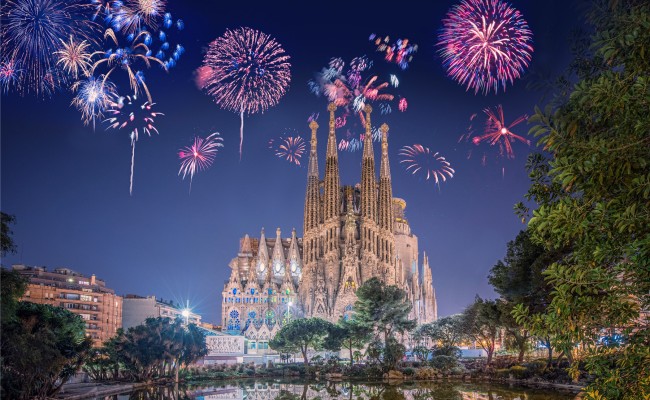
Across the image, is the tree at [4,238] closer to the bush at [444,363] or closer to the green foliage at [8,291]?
the green foliage at [8,291]

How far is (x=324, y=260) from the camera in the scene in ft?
404

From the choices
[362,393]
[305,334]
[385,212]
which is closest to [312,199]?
[385,212]

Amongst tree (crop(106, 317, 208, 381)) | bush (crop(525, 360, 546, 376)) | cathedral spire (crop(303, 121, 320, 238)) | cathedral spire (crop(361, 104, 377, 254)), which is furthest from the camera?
cathedral spire (crop(303, 121, 320, 238))

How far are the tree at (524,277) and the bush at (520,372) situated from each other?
25.7 ft

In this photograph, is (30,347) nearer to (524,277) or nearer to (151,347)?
(151,347)

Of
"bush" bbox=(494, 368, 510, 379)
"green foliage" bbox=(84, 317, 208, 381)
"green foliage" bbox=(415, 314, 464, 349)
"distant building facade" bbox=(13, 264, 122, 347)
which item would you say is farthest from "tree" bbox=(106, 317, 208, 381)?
"distant building facade" bbox=(13, 264, 122, 347)

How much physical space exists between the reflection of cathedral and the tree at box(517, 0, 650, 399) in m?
104

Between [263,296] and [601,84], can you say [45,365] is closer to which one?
[601,84]

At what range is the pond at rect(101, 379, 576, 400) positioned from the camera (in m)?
40.8

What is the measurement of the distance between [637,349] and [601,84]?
19.0 feet

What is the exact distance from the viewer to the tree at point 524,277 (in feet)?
121

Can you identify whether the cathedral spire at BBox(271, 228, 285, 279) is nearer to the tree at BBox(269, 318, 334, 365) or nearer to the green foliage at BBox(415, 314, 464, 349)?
the green foliage at BBox(415, 314, 464, 349)

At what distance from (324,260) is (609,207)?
112177 mm

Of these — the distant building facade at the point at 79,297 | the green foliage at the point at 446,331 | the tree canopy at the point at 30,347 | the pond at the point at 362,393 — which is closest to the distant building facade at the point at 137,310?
the distant building facade at the point at 79,297
